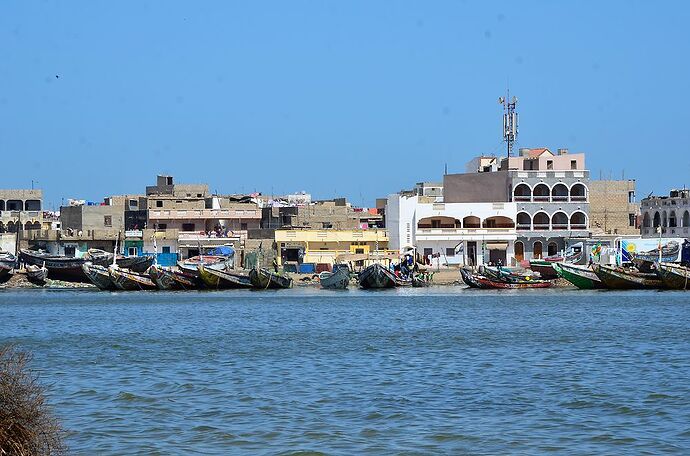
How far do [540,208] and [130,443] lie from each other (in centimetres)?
6312

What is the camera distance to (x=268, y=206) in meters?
88.8

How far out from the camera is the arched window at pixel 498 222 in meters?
79.1

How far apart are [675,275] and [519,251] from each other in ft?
58.5

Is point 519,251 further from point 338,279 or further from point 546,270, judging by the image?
point 338,279

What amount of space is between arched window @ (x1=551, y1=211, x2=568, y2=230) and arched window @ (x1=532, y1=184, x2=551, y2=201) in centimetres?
123

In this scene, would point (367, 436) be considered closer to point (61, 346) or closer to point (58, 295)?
point (61, 346)

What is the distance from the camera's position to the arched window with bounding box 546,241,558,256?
79.4m

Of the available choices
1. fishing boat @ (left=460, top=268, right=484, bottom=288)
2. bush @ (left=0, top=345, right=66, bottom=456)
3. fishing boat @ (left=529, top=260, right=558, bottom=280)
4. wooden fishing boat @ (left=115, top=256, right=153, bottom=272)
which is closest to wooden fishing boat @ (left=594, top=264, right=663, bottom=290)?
fishing boat @ (left=529, top=260, right=558, bottom=280)

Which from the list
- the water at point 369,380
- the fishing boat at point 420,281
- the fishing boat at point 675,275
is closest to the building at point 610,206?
the fishing boat at point 420,281

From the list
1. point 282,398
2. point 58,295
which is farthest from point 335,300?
point 282,398

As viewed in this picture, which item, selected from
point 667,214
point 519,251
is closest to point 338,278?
point 519,251

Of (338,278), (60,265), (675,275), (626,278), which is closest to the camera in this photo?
(675,275)

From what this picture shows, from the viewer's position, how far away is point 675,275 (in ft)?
206

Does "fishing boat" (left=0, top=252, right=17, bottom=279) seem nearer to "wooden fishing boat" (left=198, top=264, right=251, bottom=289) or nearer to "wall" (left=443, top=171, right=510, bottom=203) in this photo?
"wooden fishing boat" (left=198, top=264, right=251, bottom=289)
